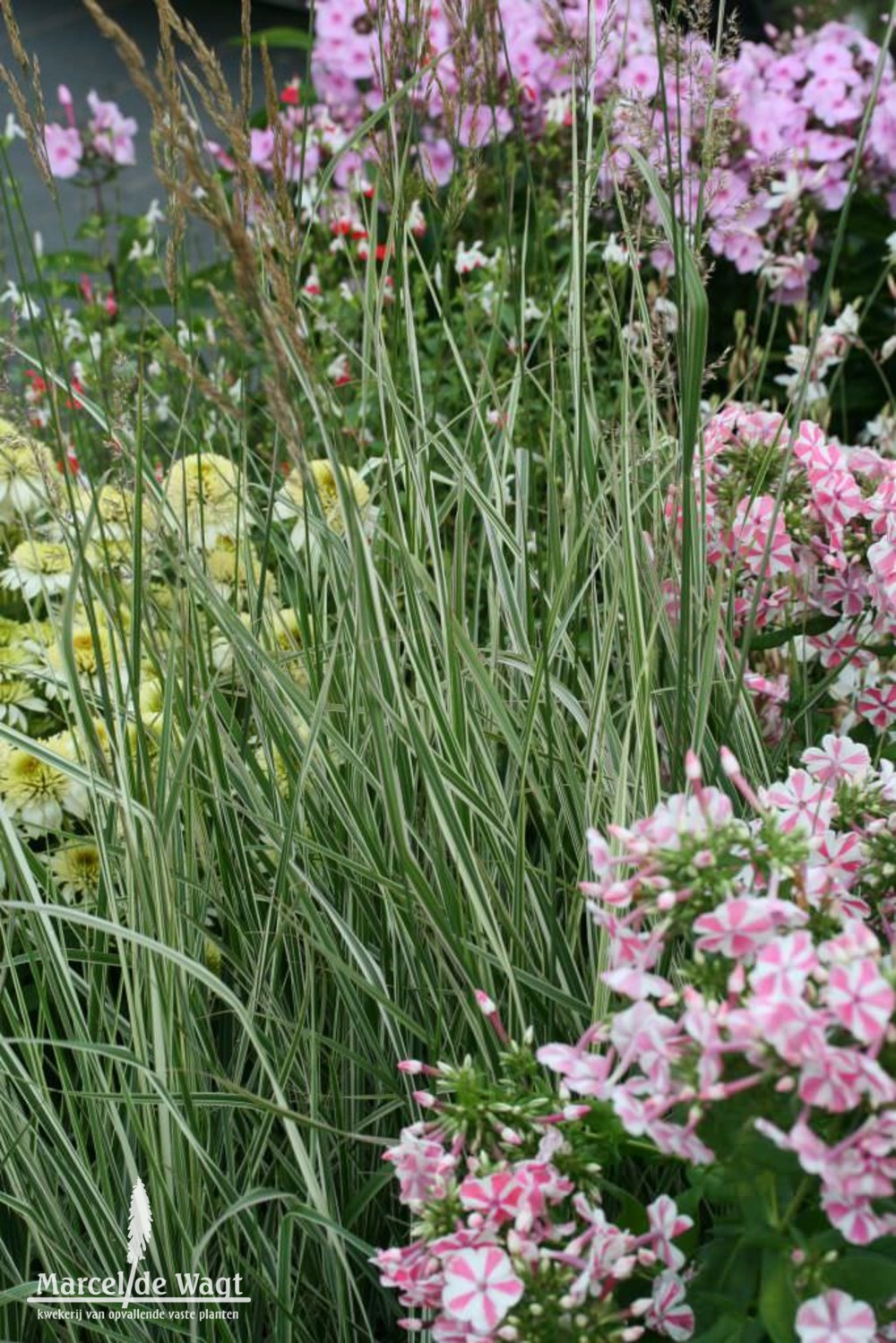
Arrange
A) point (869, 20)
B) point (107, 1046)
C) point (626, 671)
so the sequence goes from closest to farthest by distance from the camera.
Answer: point (107, 1046) → point (626, 671) → point (869, 20)

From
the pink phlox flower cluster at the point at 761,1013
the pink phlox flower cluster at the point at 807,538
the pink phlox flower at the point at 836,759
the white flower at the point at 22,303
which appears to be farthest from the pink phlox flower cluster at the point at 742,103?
the pink phlox flower cluster at the point at 761,1013

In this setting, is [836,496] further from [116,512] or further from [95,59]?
[95,59]

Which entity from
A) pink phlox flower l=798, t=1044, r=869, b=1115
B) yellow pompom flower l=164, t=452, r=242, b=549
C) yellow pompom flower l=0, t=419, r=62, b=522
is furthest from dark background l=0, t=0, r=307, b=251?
pink phlox flower l=798, t=1044, r=869, b=1115

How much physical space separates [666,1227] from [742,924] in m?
0.28

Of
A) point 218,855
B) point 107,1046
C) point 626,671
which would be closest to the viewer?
point 107,1046

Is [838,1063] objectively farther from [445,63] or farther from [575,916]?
[445,63]

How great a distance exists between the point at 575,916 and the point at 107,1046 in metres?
0.50

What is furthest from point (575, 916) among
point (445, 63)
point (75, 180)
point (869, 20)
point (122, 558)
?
point (869, 20)

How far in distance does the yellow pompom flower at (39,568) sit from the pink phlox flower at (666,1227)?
1219mm

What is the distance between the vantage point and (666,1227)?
1104 millimetres

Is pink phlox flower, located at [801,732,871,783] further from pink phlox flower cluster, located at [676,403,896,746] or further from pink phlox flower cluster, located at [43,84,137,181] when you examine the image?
pink phlox flower cluster, located at [43,84,137,181]

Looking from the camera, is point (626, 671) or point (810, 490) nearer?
point (810, 490)

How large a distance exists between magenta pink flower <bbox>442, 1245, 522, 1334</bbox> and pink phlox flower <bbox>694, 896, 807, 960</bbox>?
0.28 metres

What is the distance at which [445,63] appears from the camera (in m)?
3.67
